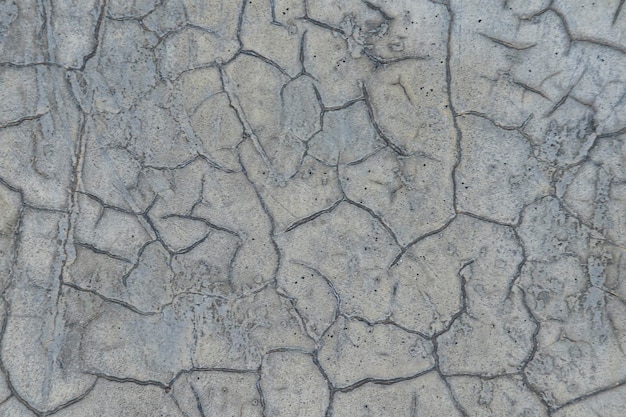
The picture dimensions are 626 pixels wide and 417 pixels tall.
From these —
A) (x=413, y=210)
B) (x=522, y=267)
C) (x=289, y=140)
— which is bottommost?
(x=522, y=267)

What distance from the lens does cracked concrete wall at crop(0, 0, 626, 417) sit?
219 cm

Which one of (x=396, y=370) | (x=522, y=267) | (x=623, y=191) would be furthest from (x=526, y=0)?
(x=396, y=370)

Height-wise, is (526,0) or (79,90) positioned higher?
(526,0)

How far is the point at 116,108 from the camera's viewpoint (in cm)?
224

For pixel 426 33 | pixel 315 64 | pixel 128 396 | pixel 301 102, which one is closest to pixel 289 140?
pixel 301 102

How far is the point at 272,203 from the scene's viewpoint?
2242mm

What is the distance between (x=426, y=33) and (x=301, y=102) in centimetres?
50

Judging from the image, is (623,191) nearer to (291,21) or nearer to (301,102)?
(301,102)

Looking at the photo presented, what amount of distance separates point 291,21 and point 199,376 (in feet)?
4.30

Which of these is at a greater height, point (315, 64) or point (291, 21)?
point (291, 21)

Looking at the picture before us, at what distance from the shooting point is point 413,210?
2219mm

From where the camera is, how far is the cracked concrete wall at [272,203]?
2.19m

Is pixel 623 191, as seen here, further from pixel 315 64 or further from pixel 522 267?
pixel 315 64

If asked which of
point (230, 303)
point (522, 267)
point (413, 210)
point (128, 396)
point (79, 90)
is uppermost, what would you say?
point (79, 90)
